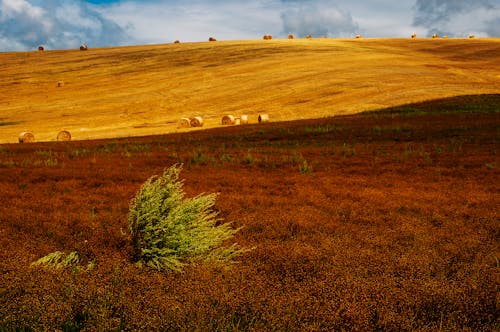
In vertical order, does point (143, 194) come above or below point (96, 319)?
above

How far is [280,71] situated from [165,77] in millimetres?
17415

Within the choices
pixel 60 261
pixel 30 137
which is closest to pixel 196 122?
pixel 30 137

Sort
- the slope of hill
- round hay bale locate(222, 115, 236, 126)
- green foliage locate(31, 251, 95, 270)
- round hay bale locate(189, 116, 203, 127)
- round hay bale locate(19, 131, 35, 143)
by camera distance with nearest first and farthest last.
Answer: green foliage locate(31, 251, 95, 270), round hay bale locate(19, 131, 35, 143), round hay bale locate(189, 116, 203, 127), round hay bale locate(222, 115, 236, 126), the slope of hill

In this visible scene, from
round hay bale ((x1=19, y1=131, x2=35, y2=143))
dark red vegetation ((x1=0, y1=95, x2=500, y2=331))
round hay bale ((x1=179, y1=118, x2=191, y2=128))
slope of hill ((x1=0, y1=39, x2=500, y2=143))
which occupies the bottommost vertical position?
dark red vegetation ((x1=0, y1=95, x2=500, y2=331))

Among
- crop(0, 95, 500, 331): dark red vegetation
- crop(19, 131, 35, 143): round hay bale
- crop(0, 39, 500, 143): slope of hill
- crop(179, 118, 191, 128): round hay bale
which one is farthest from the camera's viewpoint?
crop(0, 39, 500, 143): slope of hill

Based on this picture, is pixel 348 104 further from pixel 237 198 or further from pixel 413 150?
pixel 237 198

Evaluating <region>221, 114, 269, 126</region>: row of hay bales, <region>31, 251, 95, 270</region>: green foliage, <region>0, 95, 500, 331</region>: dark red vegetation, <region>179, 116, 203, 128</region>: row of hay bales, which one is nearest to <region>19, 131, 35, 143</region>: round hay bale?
<region>179, 116, 203, 128</region>: row of hay bales

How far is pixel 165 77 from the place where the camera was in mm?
62062

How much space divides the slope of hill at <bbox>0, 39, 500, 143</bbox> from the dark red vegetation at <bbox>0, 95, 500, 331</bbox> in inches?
955

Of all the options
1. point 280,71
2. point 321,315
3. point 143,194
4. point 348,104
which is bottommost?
point 321,315

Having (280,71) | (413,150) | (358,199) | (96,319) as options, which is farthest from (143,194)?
(280,71)

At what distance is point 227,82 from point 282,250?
5092cm

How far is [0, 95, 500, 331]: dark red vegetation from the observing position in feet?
14.0

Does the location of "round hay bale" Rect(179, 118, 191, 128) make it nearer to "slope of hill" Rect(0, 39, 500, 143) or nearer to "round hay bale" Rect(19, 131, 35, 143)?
"slope of hill" Rect(0, 39, 500, 143)
